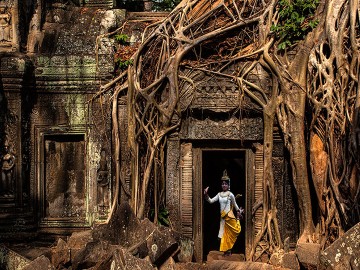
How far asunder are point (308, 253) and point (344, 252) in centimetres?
257

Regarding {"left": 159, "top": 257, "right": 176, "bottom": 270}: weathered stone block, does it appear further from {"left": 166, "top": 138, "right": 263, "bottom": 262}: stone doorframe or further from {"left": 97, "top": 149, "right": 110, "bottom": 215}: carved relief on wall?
{"left": 97, "top": 149, "right": 110, "bottom": 215}: carved relief on wall

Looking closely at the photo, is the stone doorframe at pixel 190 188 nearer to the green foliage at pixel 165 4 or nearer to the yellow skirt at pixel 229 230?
the yellow skirt at pixel 229 230

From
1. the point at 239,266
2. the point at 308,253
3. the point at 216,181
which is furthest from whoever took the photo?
the point at 216,181

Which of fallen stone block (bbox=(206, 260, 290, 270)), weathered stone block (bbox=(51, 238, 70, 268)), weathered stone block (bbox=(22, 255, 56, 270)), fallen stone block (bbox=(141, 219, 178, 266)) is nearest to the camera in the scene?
weathered stone block (bbox=(22, 255, 56, 270))

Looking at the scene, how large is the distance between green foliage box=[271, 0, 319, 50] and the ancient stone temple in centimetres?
97

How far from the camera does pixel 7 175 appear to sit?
9539mm

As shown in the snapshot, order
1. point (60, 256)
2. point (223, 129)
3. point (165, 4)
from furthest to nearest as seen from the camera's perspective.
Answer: point (165, 4), point (223, 129), point (60, 256)

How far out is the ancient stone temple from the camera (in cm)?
949

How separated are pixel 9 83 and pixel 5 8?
3.47 ft

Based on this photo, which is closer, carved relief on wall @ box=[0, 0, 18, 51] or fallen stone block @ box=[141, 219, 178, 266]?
fallen stone block @ box=[141, 219, 178, 266]

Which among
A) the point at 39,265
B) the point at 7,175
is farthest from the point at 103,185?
the point at 39,265

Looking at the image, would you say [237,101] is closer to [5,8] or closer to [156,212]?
[156,212]

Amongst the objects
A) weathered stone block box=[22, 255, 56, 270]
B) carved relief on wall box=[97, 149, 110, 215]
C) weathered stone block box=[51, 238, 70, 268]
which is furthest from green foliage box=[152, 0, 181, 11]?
weathered stone block box=[22, 255, 56, 270]

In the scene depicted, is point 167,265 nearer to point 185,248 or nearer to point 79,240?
point 79,240
